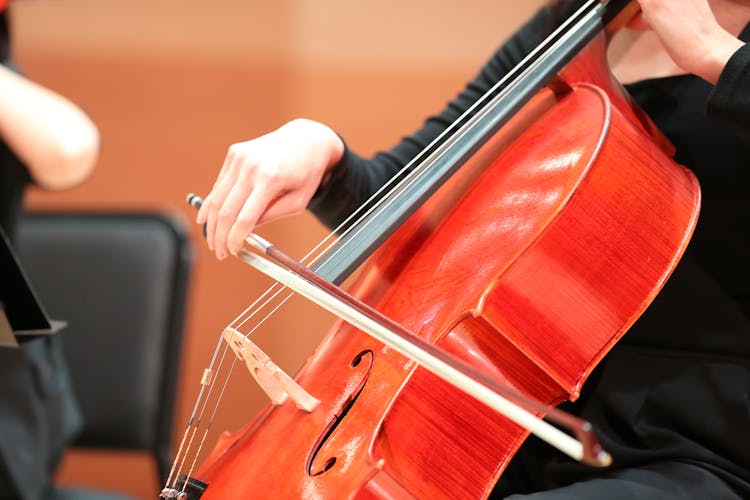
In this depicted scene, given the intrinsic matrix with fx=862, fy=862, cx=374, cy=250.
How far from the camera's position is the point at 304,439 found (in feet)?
1.97

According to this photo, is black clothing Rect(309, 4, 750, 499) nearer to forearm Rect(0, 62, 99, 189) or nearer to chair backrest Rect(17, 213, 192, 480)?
forearm Rect(0, 62, 99, 189)

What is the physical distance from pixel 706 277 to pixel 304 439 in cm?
35

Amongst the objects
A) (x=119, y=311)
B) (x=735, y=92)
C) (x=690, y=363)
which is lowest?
(x=119, y=311)

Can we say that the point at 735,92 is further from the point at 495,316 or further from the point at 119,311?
the point at 119,311

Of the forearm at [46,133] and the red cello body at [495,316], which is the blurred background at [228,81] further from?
the red cello body at [495,316]

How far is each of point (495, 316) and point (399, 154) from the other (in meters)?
0.34

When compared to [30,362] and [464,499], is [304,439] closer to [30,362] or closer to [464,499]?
[464,499]

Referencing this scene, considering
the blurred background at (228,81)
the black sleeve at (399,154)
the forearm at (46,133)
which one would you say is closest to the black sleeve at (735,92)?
the black sleeve at (399,154)

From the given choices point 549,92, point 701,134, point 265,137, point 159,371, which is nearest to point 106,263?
point 159,371

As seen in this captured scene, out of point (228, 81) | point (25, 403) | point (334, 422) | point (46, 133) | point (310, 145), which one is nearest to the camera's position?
point (334, 422)

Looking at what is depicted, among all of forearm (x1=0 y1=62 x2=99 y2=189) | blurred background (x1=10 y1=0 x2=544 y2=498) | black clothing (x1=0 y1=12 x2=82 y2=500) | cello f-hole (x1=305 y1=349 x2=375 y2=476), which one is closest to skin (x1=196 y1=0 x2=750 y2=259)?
cello f-hole (x1=305 y1=349 x2=375 y2=476)

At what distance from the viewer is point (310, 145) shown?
76 cm

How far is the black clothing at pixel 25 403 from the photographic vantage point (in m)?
1.00

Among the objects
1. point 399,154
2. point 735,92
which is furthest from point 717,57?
point 399,154
